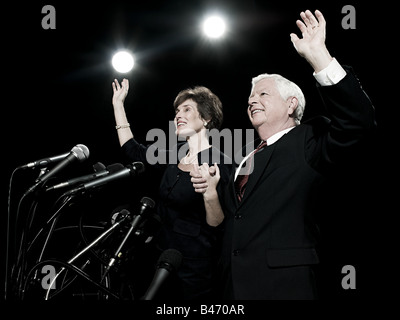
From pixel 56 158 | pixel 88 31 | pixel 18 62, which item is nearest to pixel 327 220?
pixel 56 158

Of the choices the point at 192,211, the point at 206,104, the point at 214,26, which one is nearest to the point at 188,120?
the point at 206,104

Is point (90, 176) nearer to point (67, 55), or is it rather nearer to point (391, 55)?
point (67, 55)

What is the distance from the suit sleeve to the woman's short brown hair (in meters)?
1.15

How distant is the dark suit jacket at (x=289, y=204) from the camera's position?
1170mm

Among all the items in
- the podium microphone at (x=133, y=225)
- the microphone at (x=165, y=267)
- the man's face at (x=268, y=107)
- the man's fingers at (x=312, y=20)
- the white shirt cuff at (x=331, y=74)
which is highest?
the man's fingers at (x=312, y=20)

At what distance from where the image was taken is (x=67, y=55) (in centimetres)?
274

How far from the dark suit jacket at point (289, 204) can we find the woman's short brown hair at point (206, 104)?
0.82m

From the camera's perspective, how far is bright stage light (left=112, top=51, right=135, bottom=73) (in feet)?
9.32

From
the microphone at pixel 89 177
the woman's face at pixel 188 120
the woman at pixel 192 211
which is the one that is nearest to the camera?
the microphone at pixel 89 177

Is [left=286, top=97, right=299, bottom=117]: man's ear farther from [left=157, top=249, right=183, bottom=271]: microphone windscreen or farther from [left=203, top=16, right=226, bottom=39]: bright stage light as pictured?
[left=203, top=16, right=226, bottom=39]: bright stage light

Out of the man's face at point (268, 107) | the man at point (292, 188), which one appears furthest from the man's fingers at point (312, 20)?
the man's face at point (268, 107)

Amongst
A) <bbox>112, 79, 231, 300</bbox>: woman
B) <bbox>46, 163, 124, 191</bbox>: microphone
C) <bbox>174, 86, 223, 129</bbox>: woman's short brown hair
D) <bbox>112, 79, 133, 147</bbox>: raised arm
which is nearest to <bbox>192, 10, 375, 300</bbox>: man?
<bbox>112, 79, 231, 300</bbox>: woman

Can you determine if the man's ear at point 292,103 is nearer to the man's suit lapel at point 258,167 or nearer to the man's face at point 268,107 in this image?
the man's face at point 268,107
